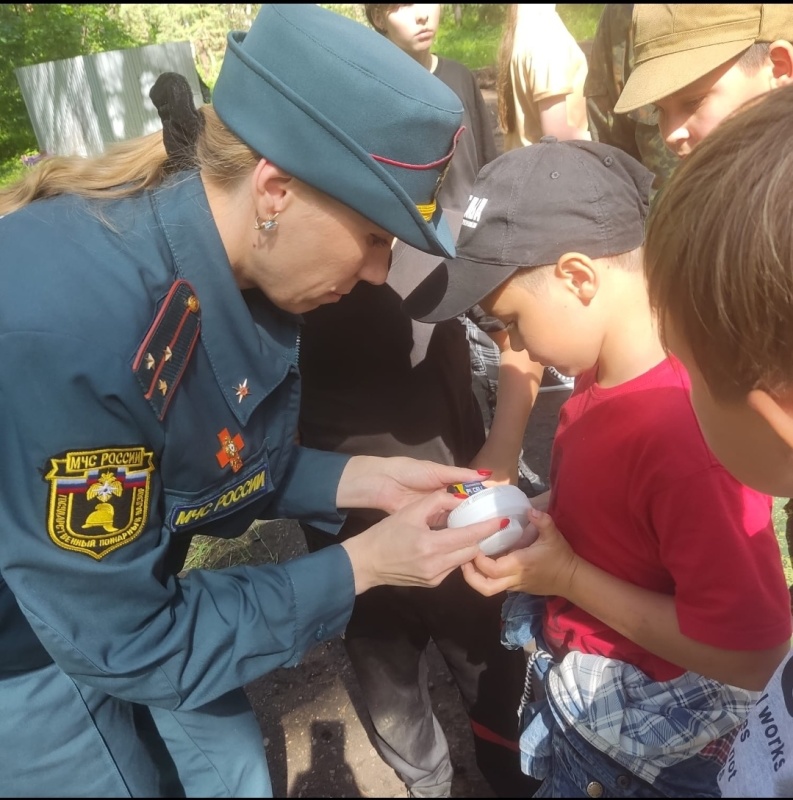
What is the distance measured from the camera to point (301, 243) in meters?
1.35

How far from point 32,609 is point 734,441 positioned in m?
1.19

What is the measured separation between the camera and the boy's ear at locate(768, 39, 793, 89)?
199 cm

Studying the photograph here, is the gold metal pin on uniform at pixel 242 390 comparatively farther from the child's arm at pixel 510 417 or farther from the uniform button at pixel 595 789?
the uniform button at pixel 595 789

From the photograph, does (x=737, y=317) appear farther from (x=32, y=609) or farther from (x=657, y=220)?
(x=32, y=609)

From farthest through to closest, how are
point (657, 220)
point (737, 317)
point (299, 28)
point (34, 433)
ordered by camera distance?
point (299, 28) < point (34, 433) < point (657, 220) < point (737, 317)

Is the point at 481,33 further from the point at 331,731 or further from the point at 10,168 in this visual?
the point at 331,731

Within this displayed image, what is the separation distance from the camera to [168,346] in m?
1.26

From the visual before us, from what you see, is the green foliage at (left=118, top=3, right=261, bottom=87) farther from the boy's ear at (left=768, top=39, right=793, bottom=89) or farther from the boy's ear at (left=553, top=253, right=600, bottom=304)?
the boy's ear at (left=553, top=253, right=600, bottom=304)

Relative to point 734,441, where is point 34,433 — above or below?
above

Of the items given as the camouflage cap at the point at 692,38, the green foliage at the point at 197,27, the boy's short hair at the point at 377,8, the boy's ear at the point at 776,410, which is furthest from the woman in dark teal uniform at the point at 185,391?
the green foliage at the point at 197,27

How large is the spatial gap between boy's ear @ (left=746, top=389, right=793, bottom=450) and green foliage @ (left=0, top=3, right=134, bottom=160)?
969cm

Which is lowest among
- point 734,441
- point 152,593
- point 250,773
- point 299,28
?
point 250,773

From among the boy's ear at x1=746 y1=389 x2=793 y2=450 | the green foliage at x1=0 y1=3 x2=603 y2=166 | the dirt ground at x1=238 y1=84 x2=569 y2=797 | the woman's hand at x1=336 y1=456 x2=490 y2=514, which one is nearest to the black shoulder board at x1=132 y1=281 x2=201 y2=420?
the woman's hand at x1=336 y1=456 x2=490 y2=514

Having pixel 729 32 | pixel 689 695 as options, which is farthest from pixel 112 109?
pixel 689 695
